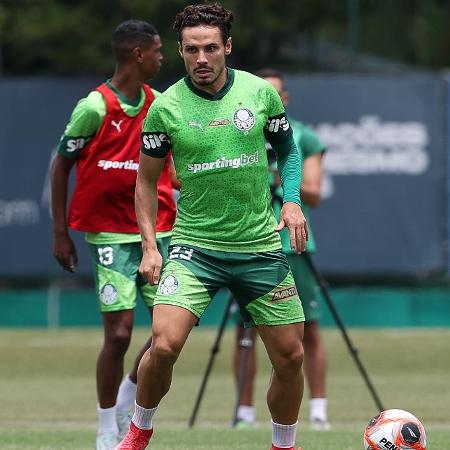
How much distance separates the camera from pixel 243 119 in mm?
7602

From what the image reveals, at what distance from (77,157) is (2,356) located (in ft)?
28.8

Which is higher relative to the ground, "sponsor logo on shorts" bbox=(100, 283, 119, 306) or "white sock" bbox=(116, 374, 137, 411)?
"sponsor logo on shorts" bbox=(100, 283, 119, 306)

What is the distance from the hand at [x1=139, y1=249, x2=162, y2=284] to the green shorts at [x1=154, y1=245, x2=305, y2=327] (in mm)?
43

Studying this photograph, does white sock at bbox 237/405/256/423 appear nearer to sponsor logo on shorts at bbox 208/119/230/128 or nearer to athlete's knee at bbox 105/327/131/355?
athlete's knee at bbox 105/327/131/355

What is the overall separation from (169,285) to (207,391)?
23.0ft

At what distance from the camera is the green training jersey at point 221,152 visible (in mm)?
7578

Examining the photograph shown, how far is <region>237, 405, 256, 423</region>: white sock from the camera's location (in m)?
11.6

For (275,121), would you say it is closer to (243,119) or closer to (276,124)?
(276,124)

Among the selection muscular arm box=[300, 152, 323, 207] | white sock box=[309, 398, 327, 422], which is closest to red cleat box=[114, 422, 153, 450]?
white sock box=[309, 398, 327, 422]

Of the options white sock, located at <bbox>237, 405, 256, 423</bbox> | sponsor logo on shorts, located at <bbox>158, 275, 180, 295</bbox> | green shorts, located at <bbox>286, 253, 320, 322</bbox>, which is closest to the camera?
sponsor logo on shorts, located at <bbox>158, 275, 180, 295</bbox>

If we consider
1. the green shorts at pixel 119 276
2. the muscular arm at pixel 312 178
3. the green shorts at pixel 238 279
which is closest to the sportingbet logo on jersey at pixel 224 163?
the green shorts at pixel 238 279

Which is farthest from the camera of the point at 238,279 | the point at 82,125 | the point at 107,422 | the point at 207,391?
the point at 207,391

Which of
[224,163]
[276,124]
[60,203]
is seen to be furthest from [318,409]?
[224,163]

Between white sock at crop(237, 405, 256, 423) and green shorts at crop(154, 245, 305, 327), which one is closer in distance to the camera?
green shorts at crop(154, 245, 305, 327)
